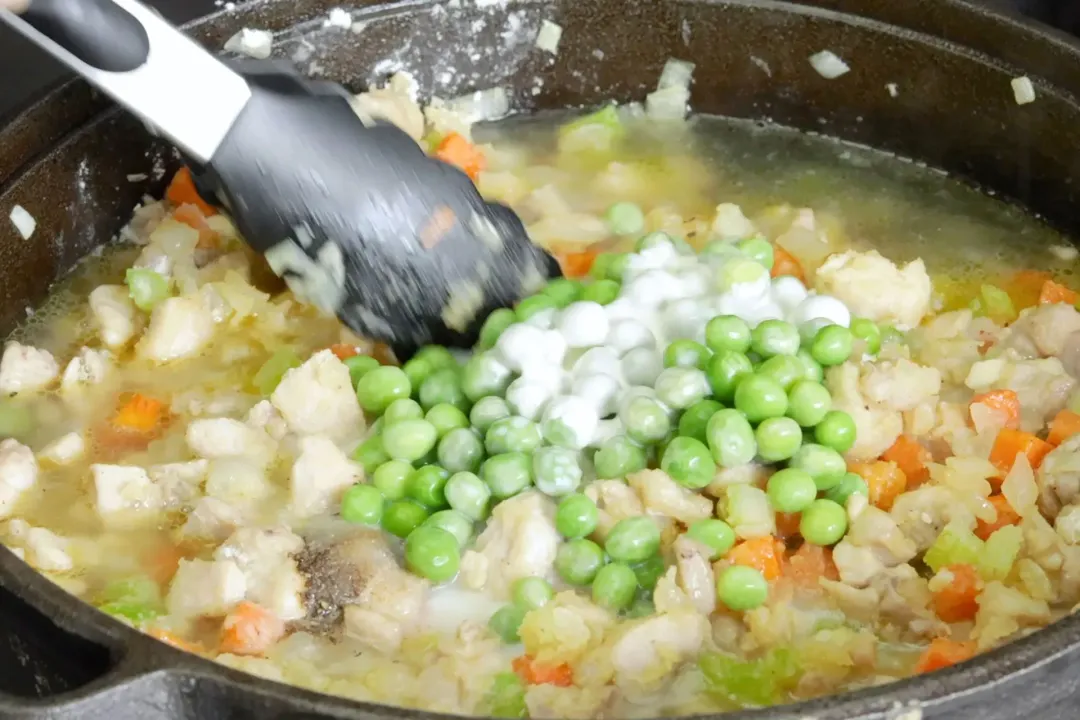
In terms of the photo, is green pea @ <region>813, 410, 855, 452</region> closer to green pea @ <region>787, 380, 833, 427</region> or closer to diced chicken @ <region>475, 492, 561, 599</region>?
green pea @ <region>787, 380, 833, 427</region>

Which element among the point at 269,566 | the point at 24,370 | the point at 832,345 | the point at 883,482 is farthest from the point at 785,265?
the point at 24,370

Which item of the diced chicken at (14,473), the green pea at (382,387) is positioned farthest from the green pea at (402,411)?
the diced chicken at (14,473)

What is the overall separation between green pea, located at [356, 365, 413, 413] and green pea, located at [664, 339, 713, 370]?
1.55 feet

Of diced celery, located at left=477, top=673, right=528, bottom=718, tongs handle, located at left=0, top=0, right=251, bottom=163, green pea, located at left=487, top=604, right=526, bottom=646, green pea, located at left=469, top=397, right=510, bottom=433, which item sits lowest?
green pea, located at left=487, top=604, right=526, bottom=646

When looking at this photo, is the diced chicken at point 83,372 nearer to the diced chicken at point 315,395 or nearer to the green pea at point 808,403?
the diced chicken at point 315,395

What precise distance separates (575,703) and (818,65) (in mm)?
1685

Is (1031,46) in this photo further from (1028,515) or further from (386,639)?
(386,639)

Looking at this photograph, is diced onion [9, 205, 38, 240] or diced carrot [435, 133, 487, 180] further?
diced carrot [435, 133, 487, 180]

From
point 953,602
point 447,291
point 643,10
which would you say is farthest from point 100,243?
point 953,602

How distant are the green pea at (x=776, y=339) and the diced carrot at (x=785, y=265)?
0.32m

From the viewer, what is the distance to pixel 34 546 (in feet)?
6.05

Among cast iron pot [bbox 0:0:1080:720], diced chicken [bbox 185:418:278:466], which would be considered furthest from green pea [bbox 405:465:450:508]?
cast iron pot [bbox 0:0:1080:720]

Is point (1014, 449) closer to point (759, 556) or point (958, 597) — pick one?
point (958, 597)

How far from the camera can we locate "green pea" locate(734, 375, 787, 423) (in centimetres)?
191
